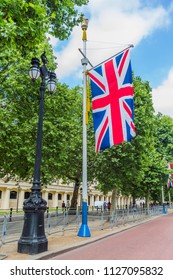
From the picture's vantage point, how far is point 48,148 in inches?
719

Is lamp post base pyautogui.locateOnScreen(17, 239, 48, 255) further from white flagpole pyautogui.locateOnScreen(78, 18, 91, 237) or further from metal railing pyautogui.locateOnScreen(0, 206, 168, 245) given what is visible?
white flagpole pyautogui.locateOnScreen(78, 18, 91, 237)

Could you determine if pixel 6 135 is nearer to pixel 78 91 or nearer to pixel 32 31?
pixel 32 31

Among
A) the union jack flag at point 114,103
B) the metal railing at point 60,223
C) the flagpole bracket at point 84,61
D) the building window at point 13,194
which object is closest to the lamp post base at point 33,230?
the metal railing at point 60,223

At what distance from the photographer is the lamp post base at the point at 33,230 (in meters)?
8.24

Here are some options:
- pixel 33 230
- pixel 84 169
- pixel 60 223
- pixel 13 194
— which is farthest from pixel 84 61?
pixel 13 194

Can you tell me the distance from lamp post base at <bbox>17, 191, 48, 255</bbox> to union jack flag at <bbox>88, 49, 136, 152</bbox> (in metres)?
4.43

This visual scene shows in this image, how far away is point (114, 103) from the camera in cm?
1175

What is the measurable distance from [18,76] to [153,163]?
2018 cm

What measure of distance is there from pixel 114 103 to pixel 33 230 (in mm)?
6301

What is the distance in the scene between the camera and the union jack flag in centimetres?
1152

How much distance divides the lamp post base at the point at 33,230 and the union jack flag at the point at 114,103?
174 inches

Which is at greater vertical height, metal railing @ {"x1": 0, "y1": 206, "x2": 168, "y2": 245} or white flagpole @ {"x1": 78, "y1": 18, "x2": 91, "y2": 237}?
white flagpole @ {"x1": 78, "y1": 18, "x2": 91, "y2": 237}

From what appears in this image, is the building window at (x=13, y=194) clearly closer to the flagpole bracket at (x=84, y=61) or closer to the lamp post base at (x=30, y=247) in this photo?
the flagpole bracket at (x=84, y=61)

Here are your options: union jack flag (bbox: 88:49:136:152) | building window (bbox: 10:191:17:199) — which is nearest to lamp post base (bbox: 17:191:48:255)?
union jack flag (bbox: 88:49:136:152)
